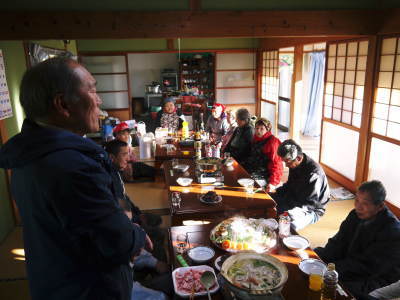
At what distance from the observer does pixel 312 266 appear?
5.75ft

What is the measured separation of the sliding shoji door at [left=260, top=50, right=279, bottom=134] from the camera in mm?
7443

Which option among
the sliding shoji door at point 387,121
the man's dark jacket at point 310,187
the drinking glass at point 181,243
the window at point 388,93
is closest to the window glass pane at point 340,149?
the sliding shoji door at point 387,121

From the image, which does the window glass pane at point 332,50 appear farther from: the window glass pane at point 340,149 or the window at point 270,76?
the window at point 270,76

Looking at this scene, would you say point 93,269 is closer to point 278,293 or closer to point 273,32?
point 278,293

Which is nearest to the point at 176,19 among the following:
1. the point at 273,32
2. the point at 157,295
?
the point at 273,32

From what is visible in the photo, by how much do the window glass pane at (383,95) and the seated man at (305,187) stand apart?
1672 mm

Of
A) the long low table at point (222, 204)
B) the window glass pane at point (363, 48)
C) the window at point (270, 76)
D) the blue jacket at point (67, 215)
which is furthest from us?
the window at point (270, 76)

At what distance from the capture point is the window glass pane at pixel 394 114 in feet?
12.3

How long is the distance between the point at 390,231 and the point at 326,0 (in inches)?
113

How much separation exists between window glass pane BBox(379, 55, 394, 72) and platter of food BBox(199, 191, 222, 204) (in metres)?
2.67

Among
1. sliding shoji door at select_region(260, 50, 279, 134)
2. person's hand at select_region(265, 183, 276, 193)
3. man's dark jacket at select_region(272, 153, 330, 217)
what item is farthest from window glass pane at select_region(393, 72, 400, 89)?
sliding shoji door at select_region(260, 50, 279, 134)

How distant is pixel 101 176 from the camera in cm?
89

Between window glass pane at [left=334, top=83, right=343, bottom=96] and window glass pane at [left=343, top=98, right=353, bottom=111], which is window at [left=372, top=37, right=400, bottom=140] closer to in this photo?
window glass pane at [left=343, top=98, right=353, bottom=111]

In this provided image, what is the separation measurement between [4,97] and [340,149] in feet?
14.3
